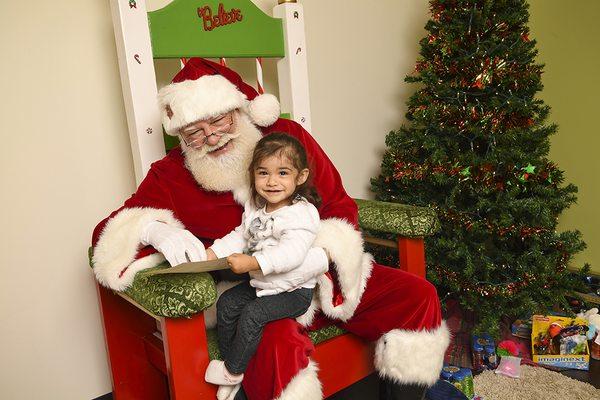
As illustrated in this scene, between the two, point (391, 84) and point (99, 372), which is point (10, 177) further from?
point (391, 84)

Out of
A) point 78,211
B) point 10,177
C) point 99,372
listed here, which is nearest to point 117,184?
point 78,211

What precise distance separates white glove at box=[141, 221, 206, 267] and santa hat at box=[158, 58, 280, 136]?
0.30 m

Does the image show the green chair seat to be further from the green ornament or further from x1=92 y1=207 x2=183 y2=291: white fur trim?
the green ornament

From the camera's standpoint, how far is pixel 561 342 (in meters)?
1.92

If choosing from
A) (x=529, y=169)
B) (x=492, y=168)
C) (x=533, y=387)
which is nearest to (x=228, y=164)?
(x=492, y=168)

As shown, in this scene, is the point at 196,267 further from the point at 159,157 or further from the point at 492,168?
the point at 492,168

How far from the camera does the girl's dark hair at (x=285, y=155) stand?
130 centimetres

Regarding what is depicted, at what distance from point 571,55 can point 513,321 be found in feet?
4.59

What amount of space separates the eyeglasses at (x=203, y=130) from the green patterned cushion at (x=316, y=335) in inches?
21.7

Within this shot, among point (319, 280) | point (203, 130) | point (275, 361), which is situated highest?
point (203, 130)

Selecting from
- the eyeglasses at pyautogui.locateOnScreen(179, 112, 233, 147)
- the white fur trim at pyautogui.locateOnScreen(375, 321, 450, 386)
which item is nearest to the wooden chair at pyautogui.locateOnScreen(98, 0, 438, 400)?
the white fur trim at pyautogui.locateOnScreen(375, 321, 450, 386)

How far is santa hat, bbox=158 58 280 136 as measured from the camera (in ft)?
4.46

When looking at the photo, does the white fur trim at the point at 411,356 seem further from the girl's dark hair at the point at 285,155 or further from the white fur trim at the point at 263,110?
the white fur trim at the point at 263,110

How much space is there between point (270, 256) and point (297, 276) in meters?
0.12
